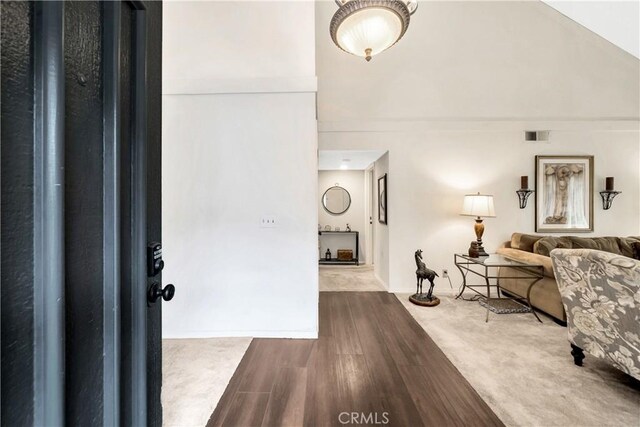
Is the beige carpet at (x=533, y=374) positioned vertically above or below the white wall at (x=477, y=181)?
below

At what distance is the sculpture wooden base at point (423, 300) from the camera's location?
343cm

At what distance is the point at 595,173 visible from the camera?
3998 millimetres

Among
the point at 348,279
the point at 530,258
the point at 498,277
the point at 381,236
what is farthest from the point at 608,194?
the point at 348,279

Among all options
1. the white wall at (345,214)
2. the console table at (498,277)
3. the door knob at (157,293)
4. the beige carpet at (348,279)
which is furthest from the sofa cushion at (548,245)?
the door knob at (157,293)

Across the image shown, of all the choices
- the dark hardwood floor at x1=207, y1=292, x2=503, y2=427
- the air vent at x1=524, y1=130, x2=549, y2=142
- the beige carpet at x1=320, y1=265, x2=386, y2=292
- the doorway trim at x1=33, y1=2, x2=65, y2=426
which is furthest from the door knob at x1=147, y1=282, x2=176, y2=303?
the air vent at x1=524, y1=130, x2=549, y2=142

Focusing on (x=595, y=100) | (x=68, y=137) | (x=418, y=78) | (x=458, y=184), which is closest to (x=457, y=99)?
(x=418, y=78)

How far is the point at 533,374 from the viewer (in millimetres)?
2021

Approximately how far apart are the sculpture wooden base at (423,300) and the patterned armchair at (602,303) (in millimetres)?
1429

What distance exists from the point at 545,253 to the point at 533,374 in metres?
1.80

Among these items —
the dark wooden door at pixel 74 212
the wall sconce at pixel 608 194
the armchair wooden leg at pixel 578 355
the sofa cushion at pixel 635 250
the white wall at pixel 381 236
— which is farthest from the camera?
the white wall at pixel 381 236

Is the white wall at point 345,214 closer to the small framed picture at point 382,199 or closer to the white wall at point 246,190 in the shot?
the small framed picture at point 382,199

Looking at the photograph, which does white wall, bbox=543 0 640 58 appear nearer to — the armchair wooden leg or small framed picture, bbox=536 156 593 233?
the armchair wooden leg

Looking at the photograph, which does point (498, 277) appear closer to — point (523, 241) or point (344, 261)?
point (523, 241)

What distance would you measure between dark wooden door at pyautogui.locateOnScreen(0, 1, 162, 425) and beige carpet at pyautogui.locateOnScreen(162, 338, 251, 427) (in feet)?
3.93
